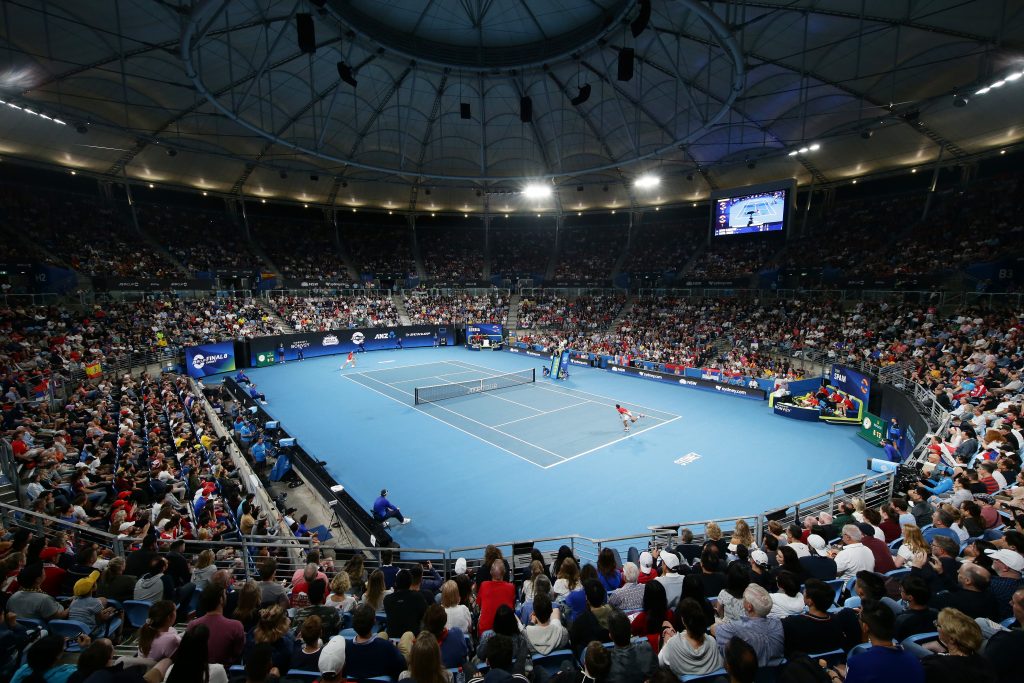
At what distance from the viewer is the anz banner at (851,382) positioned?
2192cm

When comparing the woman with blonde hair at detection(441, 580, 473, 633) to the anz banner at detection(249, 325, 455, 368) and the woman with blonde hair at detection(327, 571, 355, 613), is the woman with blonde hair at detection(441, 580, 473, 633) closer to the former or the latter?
the woman with blonde hair at detection(327, 571, 355, 613)

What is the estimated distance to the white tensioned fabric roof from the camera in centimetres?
2152

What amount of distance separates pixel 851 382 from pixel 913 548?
2037cm

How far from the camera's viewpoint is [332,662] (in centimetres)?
414

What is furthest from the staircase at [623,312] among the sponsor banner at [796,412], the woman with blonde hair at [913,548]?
the woman with blonde hair at [913,548]

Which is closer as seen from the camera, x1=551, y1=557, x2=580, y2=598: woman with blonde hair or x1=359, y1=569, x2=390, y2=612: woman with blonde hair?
x1=359, y1=569, x2=390, y2=612: woman with blonde hair

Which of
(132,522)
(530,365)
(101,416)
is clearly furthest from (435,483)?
(530,365)

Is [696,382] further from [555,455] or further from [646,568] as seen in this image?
[646,568]

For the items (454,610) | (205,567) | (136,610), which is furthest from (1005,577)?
(136,610)

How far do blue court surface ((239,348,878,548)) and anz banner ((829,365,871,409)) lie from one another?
6.49ft

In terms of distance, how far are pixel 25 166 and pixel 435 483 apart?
1744 inches

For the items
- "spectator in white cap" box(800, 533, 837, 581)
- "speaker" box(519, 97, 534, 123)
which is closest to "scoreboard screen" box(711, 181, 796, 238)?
"speaker" box(519, 97, 534, 123)

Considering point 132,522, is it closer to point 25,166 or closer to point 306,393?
point 306,393

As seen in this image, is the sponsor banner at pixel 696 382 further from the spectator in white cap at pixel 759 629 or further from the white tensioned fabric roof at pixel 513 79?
the spectator in white cap at pixel 759 629
